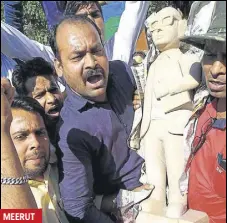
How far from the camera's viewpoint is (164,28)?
1510 millimetres

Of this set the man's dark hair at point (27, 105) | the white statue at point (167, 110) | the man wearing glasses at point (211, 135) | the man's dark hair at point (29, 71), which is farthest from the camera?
the man's dark hair at point (29, 71)

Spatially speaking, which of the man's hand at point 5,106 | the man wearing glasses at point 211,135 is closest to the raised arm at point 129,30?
the man wearing glasses at point 211,135

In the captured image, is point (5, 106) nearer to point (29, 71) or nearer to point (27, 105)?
point (27, 105)

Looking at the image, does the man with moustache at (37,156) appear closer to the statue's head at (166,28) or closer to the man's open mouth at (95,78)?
the man's open mouth at (95,78)

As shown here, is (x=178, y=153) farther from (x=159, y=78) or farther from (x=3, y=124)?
(x=3, y=124)

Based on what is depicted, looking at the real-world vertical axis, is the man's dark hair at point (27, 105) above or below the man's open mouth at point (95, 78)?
below

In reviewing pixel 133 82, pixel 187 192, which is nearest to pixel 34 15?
pixel 133 82

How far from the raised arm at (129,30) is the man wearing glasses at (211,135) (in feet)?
3.24

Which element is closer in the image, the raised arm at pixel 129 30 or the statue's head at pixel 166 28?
the statue's head at pixel 166 28

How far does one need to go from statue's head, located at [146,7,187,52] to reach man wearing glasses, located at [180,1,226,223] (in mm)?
370

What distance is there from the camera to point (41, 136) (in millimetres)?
1434

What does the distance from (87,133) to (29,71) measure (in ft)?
2.71

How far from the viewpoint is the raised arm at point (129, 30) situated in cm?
214

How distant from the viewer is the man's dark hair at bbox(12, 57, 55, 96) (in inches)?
80.7
